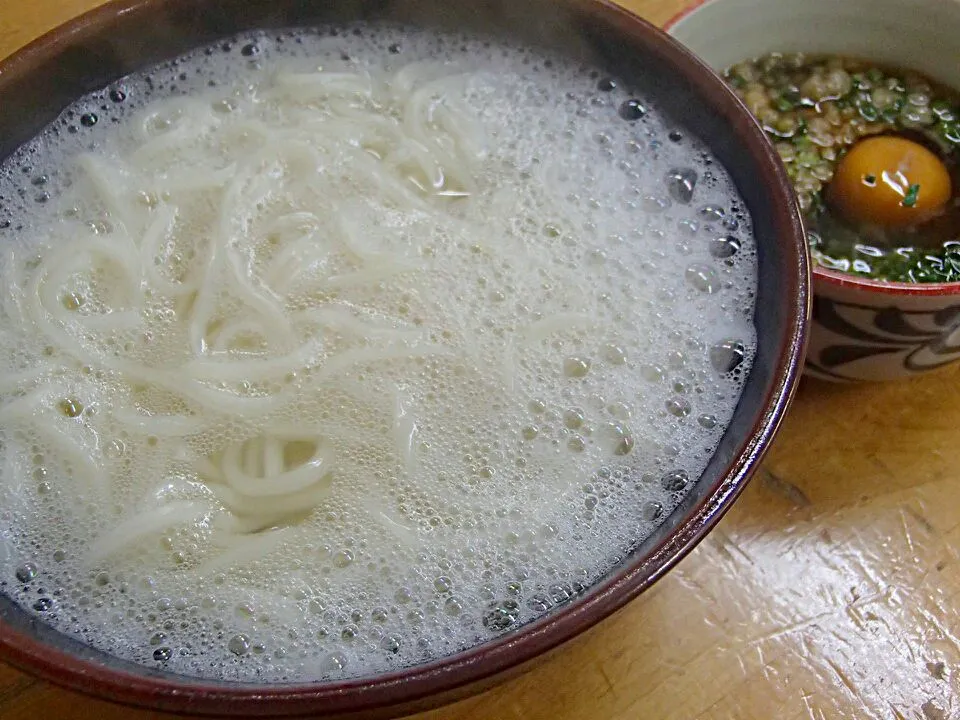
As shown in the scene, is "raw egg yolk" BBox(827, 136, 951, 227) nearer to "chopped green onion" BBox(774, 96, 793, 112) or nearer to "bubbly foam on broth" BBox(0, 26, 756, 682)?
"chopped green onion" BBox(774, 96, 793, 112)

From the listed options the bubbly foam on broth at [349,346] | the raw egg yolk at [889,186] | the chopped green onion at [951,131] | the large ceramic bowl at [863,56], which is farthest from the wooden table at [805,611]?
the chopped green onion at [951,131]

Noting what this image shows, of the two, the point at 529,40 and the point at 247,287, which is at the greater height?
the point at 529,40

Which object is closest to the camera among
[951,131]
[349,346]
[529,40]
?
[349,346]

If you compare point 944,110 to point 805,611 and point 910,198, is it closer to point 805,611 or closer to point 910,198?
point 910,198

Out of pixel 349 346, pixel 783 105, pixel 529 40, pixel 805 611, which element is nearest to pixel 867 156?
pixel 783 105

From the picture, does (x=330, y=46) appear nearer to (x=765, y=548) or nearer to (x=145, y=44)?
(x=145, y=44)

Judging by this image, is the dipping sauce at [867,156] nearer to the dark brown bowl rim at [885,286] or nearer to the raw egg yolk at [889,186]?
the raw egg yolk at [889,186]

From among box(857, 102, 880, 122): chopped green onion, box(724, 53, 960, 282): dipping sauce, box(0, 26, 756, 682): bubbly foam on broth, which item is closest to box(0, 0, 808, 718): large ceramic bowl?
box(0, 26, 756, 682): bubbly foam on broth
